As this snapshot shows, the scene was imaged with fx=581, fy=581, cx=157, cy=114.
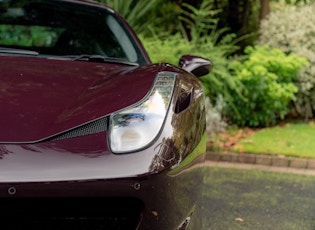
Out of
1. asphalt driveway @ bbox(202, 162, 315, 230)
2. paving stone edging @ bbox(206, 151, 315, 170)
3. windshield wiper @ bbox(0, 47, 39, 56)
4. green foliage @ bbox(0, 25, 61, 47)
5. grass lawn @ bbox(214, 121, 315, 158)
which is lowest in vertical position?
grass lawn @ bbox(214, 121, 315, 158)

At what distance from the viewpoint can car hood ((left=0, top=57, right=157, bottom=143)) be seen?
84.0 inches

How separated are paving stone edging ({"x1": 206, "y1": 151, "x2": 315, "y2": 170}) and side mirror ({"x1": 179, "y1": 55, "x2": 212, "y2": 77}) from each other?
2.96 metres

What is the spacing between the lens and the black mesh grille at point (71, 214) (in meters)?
1.97

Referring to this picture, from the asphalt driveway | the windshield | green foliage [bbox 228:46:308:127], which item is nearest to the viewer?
the windshield

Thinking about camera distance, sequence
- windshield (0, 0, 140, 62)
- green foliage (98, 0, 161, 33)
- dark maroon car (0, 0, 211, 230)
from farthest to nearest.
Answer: green foliage (98, 0, 161, 33) → windshield (0, 0, 140, 62) → dark maroon car (0, 0, 211, 230)

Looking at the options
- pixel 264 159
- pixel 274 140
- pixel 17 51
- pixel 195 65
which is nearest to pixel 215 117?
pixel 274 140

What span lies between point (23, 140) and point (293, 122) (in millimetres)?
6704

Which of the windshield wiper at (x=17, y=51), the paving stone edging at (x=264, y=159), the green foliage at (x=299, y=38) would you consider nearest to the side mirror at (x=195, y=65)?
the windshield wiper at (x=17, y=51)

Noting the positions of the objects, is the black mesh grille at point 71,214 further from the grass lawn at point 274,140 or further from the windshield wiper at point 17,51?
the grass lawn at point 274,140

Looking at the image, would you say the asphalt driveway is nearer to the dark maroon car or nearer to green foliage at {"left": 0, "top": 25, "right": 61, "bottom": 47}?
the dark maroon car

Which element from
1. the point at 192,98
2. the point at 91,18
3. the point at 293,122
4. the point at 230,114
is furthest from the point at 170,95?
the point at 293,122

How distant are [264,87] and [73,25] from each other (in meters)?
4.27

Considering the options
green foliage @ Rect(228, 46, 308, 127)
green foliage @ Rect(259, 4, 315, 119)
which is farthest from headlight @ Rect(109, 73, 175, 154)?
green foliage @ Rect(259, 4, 315, 119)

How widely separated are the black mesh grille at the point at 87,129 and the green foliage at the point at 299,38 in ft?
21.3
